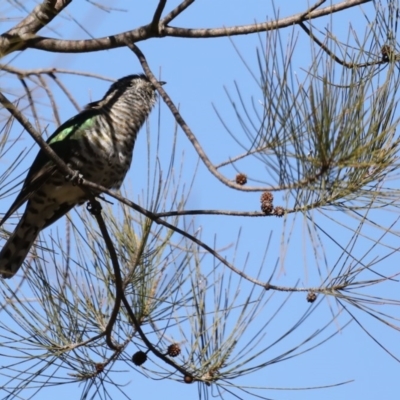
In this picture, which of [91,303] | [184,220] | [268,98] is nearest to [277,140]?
[268,98]

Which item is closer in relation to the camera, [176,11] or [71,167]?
[176,11]

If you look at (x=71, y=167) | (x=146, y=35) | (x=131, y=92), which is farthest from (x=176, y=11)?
(x=131, y=92)

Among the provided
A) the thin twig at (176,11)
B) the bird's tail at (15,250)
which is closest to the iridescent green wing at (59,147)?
the bird's tail at (15,250)

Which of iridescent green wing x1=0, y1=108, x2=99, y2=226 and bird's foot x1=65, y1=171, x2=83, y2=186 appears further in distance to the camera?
iridescent green wing x1=0, y1=108, x2=99, y2=226

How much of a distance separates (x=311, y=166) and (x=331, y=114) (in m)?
0.13

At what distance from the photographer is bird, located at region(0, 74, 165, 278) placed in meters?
3.32

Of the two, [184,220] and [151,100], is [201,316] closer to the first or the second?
[184,220]

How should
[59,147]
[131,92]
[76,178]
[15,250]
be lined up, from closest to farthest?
1. [76,178]
2. [15,250]
3. [59,147]
4. [131,92]

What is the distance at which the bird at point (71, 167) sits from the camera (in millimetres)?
3320

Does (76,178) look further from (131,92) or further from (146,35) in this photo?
(131,92)

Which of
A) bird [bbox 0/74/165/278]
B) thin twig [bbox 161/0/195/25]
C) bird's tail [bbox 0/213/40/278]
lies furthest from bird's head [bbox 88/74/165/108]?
thin twig [bbox 161/0/195/25]

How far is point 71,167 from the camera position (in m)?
3.39

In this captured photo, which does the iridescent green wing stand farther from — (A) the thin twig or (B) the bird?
(A) the thin twig

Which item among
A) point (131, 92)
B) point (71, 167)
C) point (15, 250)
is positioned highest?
point (131, 92)
